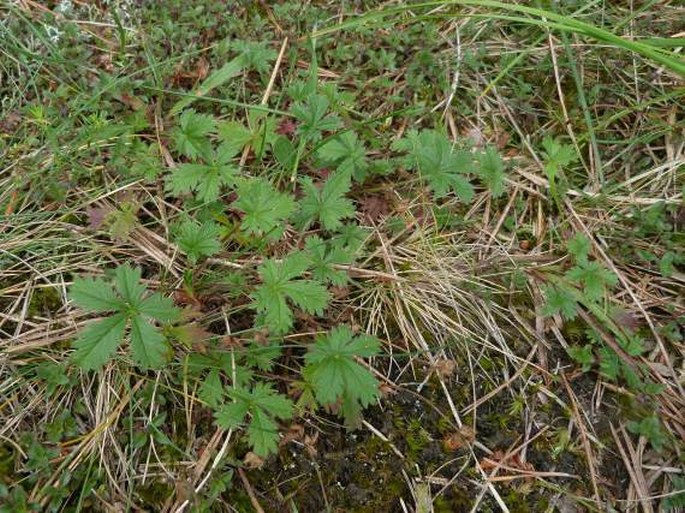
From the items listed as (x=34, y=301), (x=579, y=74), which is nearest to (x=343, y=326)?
(x=34, y=301)

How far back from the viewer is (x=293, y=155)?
90.4 inches

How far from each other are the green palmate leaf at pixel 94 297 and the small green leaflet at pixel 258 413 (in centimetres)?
42

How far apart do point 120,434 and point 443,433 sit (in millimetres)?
987

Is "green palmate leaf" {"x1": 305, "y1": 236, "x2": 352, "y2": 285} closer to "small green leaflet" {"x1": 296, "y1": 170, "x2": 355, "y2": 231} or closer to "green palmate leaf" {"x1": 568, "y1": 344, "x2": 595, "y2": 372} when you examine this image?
"small green leaflet" {"x1": 296, "y1": 170, "x2": 355, "y2": 231}

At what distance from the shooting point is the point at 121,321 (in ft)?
5.82

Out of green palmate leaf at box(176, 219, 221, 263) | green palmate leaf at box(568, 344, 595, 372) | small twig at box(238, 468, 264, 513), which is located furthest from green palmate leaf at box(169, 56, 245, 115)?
green palmate leaf at box(568, 344, 595, 372)

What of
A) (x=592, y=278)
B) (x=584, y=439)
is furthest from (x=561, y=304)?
(x=584, y=439)

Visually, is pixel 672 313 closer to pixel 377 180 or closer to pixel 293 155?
pixel 377 180

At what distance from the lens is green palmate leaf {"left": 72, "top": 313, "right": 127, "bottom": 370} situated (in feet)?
5.65

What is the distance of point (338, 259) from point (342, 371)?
398mm

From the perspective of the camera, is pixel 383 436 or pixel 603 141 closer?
pixel 383 436

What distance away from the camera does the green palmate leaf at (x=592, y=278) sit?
83.6 inches

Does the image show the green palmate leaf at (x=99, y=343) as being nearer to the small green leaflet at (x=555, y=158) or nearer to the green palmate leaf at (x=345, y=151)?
the green palmate leaf at (x=345, y=151)

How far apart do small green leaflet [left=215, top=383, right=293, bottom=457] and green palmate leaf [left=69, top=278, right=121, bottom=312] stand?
0.42 meters
